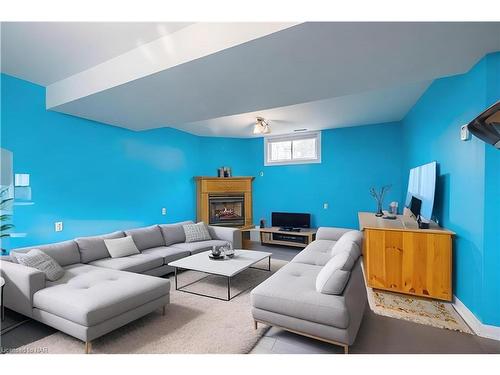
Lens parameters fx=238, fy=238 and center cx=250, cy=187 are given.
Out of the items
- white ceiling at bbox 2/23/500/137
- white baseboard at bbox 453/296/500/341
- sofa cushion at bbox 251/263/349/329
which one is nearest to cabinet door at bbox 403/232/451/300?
white baseboard at bbox 453/296/500/341

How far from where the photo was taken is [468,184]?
7.23ft

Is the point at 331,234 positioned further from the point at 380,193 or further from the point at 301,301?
the point at 301,301

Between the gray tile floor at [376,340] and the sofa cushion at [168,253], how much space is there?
4.66ft

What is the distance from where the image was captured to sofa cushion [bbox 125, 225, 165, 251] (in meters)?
3.63

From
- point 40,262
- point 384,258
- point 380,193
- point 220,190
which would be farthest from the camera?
point 220,190

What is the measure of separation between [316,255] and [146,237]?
8.48ft

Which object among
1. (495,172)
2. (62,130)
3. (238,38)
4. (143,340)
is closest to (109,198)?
(62,130)

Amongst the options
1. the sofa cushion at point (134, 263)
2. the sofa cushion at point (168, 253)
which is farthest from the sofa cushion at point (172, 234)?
the sofa cushion at point (134, 263)

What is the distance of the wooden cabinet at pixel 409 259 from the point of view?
8.42 ft

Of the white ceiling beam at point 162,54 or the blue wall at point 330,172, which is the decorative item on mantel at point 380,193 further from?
the white ceiling beam at point 162,54

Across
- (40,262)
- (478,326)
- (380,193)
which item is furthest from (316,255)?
(40,262)

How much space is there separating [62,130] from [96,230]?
4.89 ft

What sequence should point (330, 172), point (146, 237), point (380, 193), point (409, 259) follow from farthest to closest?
point (330, 172) < point (380, 193) < point (146, 237) < point (409, 259)

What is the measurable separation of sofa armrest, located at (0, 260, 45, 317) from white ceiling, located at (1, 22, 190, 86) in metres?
2.00
